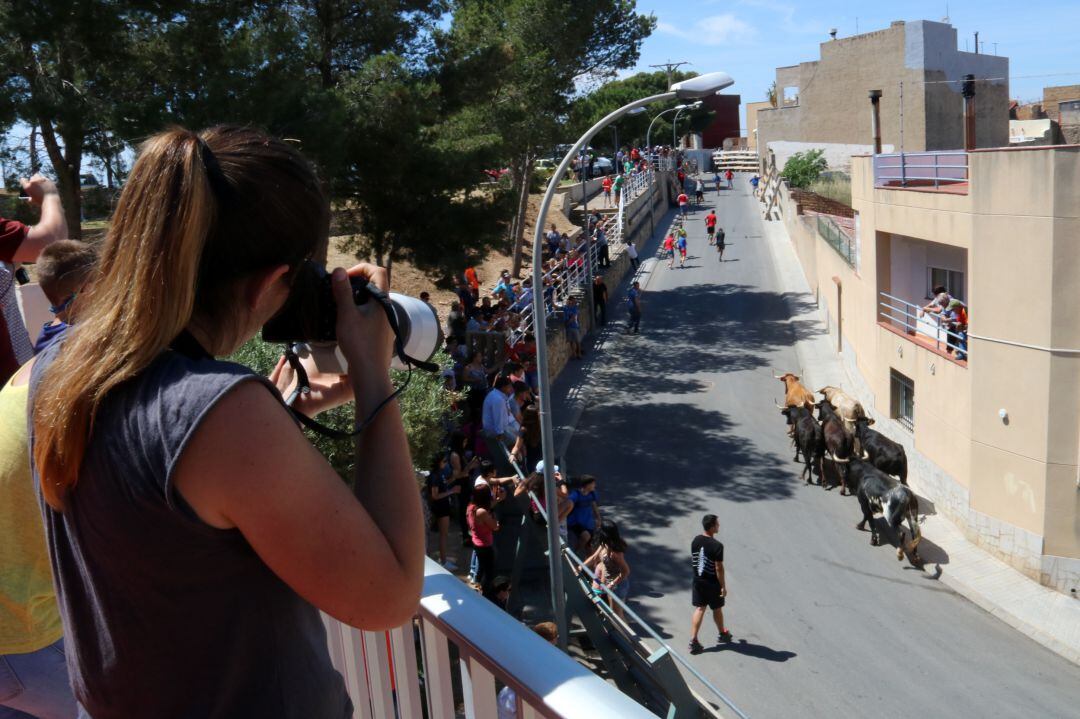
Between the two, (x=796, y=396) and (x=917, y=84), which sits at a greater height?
(x=917, y=84)

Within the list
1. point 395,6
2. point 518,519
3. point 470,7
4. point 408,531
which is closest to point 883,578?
point 518,519

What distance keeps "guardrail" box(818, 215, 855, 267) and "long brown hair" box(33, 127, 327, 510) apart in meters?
25.4

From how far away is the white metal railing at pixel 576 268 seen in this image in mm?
22823

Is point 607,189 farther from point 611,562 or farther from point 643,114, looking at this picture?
point 611,562

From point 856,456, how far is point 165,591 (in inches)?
731

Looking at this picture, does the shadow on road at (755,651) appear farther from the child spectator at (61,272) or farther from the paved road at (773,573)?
the child spectator at (61,272)

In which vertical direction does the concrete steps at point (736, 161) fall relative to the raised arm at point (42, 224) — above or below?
above

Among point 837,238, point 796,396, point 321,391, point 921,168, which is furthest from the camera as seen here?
point 837,238

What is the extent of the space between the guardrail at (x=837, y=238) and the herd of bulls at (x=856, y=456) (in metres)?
5.88

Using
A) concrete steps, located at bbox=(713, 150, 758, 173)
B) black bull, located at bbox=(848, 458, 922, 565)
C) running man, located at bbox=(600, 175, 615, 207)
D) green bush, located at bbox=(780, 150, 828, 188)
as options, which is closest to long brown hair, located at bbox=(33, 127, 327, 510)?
black bull, located at bbox=(848, 458, 922, 565)

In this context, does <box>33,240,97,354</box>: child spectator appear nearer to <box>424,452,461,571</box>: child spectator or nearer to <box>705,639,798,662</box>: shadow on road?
<box>424,452,461,571</box>: child spectator

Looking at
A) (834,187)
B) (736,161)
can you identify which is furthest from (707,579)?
(736,161)

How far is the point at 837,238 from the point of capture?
92.8 ft

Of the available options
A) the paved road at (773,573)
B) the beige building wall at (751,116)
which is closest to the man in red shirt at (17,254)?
the paved road at (773,573)
